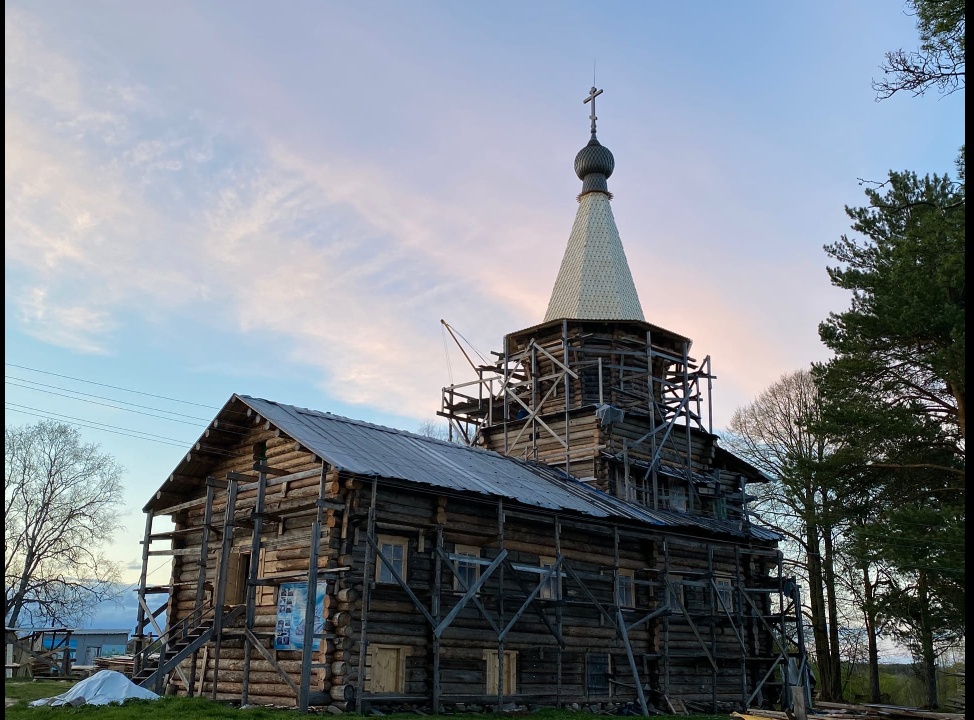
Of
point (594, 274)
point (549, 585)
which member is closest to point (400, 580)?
point (549, 585)

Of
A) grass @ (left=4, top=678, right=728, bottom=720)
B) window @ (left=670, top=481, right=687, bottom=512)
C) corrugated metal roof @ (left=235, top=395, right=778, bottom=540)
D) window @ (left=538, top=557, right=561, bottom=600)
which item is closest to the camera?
grass @ (left=4, top=678, right=728, bottom=720)

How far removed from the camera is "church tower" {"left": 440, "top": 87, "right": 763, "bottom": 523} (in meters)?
30.9

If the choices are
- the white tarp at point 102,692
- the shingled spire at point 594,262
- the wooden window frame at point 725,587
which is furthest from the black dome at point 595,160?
the white tarp at point 102,692

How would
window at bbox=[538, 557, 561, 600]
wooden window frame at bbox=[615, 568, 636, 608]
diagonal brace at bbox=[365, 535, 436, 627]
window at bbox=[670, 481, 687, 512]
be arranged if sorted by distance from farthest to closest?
window at bbox=[670, 481, 687, 512] < wooden window frame at bbox=[615, 568, 636, 608] < window at bbox=[538, 557, 561, 600] < diagonal brace at bbox=[365, 535, 436, 627]

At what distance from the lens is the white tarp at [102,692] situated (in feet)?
57.9

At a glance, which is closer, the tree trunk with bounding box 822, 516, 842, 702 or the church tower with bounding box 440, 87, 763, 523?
the church tower with bounding box 440, 87, 763, 523

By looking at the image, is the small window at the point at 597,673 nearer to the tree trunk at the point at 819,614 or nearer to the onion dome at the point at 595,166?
the tree trunk at the point at 819,614

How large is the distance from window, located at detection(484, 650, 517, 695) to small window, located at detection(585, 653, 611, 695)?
248cm

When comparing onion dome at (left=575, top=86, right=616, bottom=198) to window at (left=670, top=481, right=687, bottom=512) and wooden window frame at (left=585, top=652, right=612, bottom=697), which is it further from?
wooden window frame at (left=585, top=652, right=612, bottom=697)

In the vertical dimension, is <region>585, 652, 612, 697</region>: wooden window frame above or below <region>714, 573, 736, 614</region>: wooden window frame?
below

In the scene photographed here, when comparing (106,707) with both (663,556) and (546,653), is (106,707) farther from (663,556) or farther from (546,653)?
(663,556)

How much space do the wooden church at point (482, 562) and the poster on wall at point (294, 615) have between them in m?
0.05

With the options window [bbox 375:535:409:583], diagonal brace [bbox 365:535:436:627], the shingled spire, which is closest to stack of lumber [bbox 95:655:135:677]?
window [bbox 375:535:409:583]

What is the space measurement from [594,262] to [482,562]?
1842 cm
